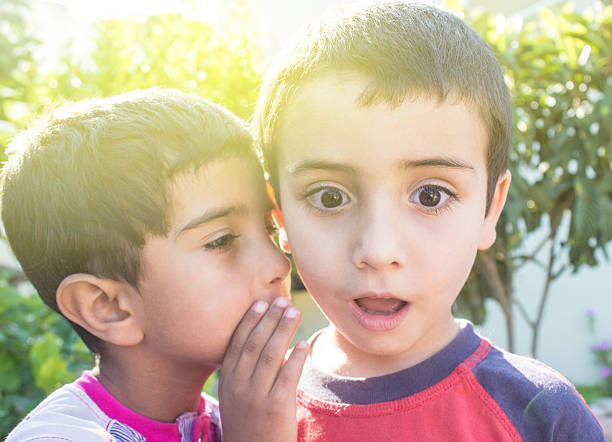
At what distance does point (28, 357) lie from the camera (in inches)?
124

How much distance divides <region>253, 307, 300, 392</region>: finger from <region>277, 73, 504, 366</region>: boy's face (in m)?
0.13

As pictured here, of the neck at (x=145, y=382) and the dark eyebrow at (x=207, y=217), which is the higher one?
the dark eyebrow at (x=207, y=217)

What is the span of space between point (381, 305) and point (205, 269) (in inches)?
19.7

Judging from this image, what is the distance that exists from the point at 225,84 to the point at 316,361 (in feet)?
7.83

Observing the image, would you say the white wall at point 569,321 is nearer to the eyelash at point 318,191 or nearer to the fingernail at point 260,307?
the fingernail at point 260,307

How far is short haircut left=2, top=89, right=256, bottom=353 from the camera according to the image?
59.5 inches

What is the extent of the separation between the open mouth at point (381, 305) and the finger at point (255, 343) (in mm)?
282

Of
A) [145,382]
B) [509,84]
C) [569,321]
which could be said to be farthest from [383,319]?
[569,321]

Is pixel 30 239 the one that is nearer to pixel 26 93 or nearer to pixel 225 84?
pixel 225 84

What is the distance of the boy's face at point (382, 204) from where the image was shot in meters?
1.24

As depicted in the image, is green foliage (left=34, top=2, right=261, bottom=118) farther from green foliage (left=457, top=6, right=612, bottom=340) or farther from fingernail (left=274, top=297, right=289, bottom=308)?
fingernail (left=274, top=297, right=289, bottom=308)

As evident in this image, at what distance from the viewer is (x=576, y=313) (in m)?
8.47

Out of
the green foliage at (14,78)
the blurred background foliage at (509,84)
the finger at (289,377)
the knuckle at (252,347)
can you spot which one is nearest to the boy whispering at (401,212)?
the finger at (289,377)

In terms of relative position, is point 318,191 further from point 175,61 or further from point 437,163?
point 175,61
